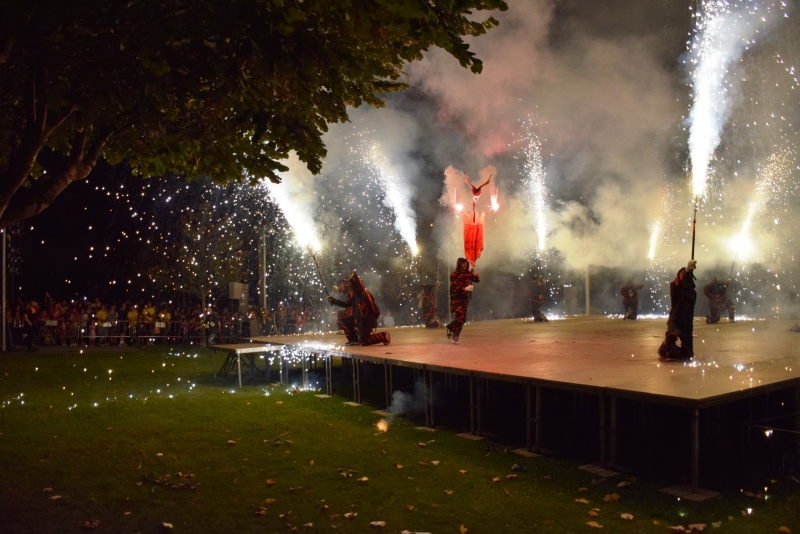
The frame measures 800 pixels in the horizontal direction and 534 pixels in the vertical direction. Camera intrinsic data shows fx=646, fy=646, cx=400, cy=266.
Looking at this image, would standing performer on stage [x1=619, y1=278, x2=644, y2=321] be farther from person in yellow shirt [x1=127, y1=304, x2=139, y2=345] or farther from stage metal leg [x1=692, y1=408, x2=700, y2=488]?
person in yellow shirt [x1=127, y1=304, x2=139, y2=345]

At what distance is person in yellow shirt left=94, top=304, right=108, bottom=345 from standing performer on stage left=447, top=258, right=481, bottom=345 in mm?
14498

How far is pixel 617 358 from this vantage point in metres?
10.5

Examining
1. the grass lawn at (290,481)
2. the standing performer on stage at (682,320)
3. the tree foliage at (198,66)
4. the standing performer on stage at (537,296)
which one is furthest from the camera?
the standing performer on stage at (537,296)

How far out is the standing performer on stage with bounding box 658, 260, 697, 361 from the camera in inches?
398

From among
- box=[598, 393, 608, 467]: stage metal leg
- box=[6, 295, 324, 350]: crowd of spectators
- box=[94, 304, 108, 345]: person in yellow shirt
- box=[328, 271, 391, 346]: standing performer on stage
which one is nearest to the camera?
box=[598, 393, 608, 467]: stage metal leg

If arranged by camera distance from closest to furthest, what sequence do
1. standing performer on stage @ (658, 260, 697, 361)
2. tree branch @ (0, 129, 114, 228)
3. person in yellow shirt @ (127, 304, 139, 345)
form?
tree branch @ (0, 129, 114, 228) < standing performer on stage @ (658, 260, 697, 361) < person in yellow shirt @ (127, 304, 139, 345)

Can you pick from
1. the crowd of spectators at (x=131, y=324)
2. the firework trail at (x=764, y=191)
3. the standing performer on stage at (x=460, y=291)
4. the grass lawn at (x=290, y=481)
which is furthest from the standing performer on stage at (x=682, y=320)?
the firework trail at (x=764, y=191)

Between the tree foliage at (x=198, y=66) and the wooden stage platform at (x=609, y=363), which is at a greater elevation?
the tree foliage at (x=198, y=66)

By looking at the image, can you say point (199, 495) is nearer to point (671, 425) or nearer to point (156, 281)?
point (671, 425)

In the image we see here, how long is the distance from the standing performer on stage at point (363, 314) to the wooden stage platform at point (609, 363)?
0.39 metres

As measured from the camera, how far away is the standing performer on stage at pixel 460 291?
14.4m

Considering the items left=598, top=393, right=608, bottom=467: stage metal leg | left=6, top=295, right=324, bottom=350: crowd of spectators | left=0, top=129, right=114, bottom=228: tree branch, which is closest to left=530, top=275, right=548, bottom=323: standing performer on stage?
left=6, top=295, right=324, bottom=350: crowd of spectators

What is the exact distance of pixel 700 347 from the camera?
12.1 m

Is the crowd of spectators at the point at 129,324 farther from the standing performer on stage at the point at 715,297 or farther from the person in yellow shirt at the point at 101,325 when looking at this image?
the standing performer on stage at the point at 715,297
